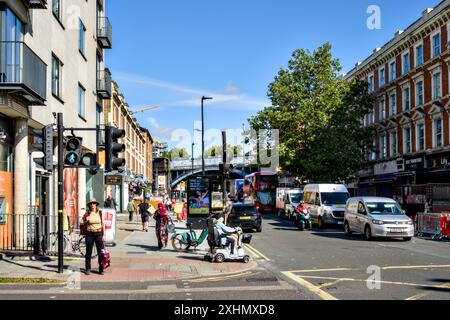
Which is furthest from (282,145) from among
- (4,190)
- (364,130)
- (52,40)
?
(4,190)

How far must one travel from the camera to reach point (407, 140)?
44.1 metres

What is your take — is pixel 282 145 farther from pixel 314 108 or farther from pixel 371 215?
pixel 371 215

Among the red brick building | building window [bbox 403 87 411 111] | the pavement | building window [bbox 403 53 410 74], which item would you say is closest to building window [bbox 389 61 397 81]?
the red brick building

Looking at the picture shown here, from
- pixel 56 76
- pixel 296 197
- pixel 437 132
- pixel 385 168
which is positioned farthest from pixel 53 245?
pixel 385 168

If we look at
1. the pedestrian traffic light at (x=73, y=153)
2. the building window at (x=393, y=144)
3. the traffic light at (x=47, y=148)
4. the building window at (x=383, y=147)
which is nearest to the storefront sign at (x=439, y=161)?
the building window at (x=393, y=144)

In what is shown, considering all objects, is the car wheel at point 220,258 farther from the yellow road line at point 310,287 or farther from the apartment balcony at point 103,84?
the apartment balcony at point 103,84

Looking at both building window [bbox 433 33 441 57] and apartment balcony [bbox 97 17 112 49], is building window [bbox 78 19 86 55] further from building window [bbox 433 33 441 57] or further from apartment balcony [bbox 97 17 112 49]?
building window [bbox 433 33 441 57]

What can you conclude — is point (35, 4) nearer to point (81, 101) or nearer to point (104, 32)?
point (81, 101)

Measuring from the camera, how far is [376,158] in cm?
5091

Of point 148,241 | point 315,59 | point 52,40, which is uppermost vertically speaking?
point 315,59

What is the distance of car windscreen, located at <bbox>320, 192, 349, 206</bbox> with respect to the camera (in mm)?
31406
